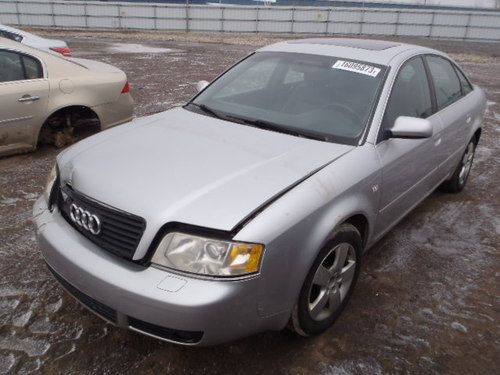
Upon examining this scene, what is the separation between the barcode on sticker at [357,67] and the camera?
313 cm

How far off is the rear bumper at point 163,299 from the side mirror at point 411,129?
1.39 meters

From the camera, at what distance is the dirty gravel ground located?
7.70ft

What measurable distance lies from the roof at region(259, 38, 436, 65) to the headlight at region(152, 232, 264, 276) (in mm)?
1950

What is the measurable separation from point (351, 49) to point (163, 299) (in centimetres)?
242

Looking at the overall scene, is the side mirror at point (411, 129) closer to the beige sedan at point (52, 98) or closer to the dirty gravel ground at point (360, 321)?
the dirty gravel ground at point (360, 321)

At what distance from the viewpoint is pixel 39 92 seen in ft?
15.9

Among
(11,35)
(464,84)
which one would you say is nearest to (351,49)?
(464,84)

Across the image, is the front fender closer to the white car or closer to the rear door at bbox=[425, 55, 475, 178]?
the rear door at bbox=[425, 55, 475, 178]

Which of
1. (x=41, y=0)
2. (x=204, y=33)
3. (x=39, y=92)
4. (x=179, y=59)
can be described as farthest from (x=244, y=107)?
(x=41, y=0)

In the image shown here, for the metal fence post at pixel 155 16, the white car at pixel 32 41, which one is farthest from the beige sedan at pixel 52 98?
the metal fence post at pixel 155 16

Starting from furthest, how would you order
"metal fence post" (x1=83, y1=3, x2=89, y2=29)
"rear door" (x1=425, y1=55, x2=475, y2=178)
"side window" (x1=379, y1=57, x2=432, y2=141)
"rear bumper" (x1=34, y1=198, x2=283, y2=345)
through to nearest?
"metal fence post" (x1=83, y1=3, x2=89, y2=29), "rear door" (x1=425, y1=55, x2=475, y2=178), "side window" (x1=379, y1=57, x2=432, y2=141), "rear bumper" (x1=34, y1=198, x2=283, y2=345)

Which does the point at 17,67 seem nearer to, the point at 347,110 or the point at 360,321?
the point at 347,110

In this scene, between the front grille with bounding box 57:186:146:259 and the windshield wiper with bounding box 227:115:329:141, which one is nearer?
the front grille with bounding box 57:186:146:259

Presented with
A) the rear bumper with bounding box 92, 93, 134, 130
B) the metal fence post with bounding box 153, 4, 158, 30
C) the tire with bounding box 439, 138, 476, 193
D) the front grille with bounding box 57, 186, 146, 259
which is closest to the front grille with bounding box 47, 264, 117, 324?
the front grille with bounding box 57, 186, 146, 259
